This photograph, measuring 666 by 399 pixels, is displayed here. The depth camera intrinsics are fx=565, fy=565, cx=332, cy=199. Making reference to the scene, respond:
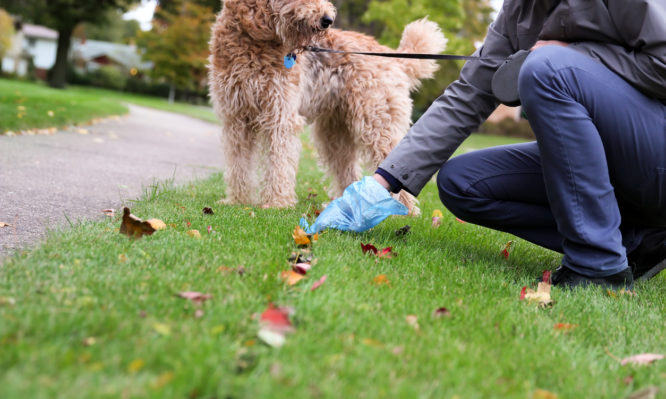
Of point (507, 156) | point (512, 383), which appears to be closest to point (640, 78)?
point (507, 156)

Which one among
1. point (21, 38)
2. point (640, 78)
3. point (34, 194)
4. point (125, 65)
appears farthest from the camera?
point (125, 65)

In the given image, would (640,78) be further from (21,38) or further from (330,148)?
(21,38)

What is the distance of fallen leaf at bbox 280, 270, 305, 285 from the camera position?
2.28m

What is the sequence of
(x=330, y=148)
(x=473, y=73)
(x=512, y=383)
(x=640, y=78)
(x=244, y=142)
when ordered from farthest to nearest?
(x=330, y=148)
(x=244, y=142)
(x=473, y=73)
(x=640, y=78)
(x=512, y=383)

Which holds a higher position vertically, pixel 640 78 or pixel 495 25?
pixel 495 25

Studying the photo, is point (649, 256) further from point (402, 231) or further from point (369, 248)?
point (369, 248)

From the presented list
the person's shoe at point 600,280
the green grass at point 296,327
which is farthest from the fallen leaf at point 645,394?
the person's shoe at point 600,280

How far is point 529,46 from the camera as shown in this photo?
10.6 ft

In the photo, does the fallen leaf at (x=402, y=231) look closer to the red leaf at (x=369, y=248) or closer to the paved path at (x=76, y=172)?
the red leaf at (x=369, y=248)

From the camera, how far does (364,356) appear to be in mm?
1720

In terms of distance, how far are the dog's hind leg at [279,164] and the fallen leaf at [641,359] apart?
2819mm

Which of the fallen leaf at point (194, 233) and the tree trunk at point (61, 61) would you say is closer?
the fallen leaf at point (194, 233)

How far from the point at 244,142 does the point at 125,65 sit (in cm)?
7501

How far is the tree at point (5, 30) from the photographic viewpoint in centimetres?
5028
